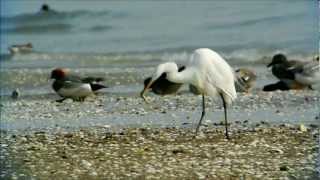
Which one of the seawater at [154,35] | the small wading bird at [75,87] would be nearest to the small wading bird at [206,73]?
the small wading bird at [75,87]

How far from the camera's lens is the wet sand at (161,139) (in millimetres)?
8641

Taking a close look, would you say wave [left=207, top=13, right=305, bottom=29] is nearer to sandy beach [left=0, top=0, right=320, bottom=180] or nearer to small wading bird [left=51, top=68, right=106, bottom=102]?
sandy beach [left=0, top=0, right=320, bottom=180]

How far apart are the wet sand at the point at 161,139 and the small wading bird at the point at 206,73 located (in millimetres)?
575

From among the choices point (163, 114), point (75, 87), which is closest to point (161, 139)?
point (163, 114)

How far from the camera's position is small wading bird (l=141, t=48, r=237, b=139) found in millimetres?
10656

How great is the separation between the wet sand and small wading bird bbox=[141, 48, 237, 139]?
0.58m

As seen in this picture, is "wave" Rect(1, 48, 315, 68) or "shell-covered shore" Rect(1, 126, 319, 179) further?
"wave" Rect(1, 48, 315, 68)

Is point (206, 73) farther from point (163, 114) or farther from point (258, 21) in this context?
point (258, 21)

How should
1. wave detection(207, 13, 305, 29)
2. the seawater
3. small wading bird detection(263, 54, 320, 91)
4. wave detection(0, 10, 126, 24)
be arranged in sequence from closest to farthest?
small wading bird detection(263, 54, 320, 91) → the seawater → wave detection(207, 13, 305, 29) → wave detection(0, 10, 126, 24)

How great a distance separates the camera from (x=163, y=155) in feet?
31.0

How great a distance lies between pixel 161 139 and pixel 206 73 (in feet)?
3.32

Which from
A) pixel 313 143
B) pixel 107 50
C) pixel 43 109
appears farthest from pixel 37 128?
pixel 107 50

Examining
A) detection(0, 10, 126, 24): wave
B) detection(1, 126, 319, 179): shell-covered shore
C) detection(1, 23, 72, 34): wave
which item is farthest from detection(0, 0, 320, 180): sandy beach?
detection(0, 10, 126, 24): wave

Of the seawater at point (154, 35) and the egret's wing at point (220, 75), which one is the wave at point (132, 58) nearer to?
the seawater at point (154, 35)
